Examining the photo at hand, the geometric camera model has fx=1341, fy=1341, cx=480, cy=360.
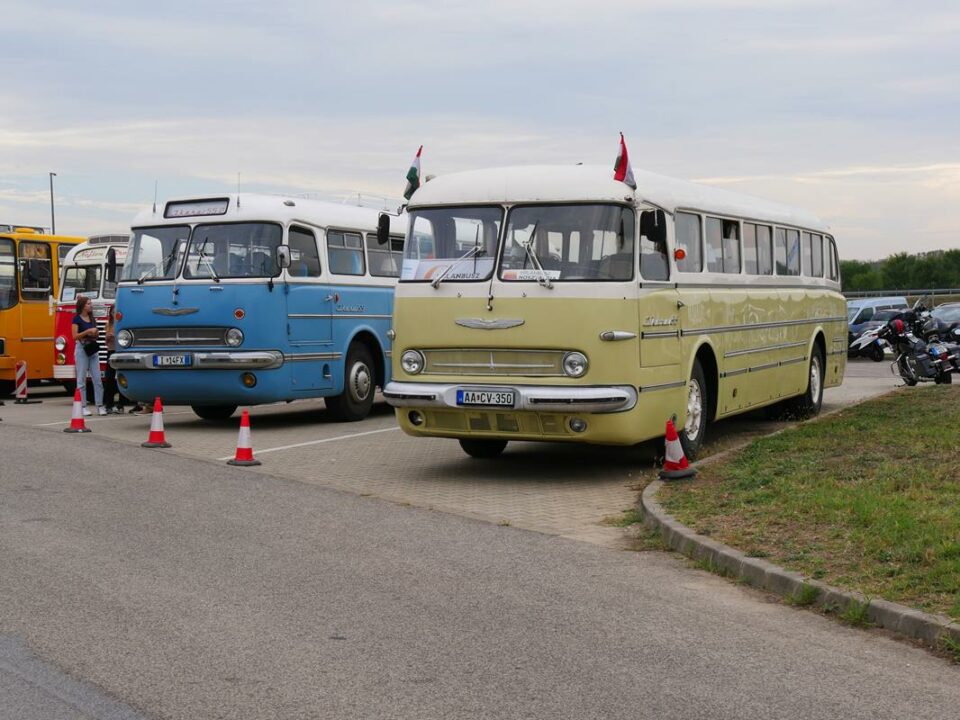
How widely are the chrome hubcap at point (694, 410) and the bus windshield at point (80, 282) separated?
44.5 ft

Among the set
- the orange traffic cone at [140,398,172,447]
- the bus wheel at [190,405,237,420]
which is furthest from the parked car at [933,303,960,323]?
the orange traffic cone at [140,398,172,447]

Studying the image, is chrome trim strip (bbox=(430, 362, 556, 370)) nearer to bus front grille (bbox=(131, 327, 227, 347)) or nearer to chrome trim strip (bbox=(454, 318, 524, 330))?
chrome trim strip (bbox=(454, 318, 524, 330))

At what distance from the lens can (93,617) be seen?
6.90 metres

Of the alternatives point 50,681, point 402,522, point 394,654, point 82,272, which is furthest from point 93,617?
point 82,272

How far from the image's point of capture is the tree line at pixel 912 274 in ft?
387

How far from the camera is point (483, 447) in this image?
14188 mm

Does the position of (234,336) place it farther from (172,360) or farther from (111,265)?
(111,265)

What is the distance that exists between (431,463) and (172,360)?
475 cm

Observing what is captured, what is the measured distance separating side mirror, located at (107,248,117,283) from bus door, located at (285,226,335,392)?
678 centimetres

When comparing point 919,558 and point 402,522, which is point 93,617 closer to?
point 402,522

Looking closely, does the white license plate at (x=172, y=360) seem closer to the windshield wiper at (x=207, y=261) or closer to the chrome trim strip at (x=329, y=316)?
the windshield wiper at (x=207, y=261)

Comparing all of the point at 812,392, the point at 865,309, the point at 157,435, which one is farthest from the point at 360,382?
the point at 865,309

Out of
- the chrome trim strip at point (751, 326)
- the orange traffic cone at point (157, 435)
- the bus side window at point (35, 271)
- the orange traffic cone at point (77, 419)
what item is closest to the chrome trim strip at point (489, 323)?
the chrome trim strip at point (751, 326)

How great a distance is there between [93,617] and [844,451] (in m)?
8.07
